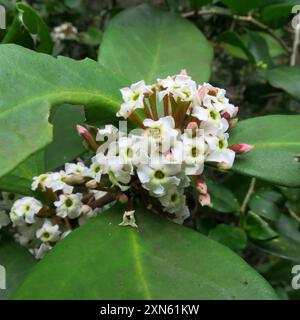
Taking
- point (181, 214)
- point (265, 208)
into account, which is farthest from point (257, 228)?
point (181, 214)

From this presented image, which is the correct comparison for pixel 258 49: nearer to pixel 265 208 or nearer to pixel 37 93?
pixel 265 208

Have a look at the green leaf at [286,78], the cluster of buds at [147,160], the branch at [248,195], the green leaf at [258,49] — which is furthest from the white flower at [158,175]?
the green leaf at [258,49]

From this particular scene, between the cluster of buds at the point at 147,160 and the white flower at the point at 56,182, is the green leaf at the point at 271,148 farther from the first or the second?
the white flower at the point at 56,182

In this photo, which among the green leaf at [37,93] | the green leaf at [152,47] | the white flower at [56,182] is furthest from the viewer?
the green leaf at [152,47]

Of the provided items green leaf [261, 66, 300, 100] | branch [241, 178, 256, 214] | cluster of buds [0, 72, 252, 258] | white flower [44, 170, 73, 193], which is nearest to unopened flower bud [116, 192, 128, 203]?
cluster of buds [0, 72, 252, 258]
